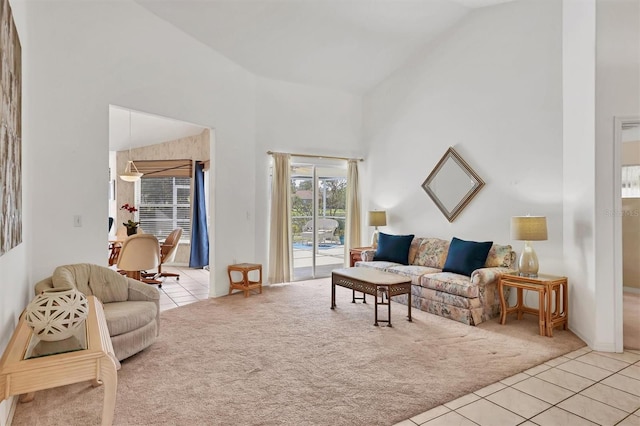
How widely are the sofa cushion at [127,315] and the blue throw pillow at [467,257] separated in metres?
3.49

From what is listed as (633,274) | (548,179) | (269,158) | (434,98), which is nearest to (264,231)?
(269,158)

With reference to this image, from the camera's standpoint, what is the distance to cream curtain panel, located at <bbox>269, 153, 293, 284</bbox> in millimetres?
6320

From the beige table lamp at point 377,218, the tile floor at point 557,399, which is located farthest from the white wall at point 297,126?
the tile floor at point 557,399

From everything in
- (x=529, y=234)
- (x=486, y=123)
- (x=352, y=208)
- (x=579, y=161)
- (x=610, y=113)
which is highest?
(x=486, y=123)

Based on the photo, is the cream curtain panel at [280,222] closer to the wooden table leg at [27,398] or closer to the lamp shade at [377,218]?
the lamp shade at [377,218]

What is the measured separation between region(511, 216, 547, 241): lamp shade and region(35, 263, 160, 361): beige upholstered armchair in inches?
149

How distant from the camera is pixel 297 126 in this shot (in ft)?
21.7

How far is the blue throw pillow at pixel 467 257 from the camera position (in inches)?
188

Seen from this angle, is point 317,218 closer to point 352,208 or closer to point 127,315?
point 352,208

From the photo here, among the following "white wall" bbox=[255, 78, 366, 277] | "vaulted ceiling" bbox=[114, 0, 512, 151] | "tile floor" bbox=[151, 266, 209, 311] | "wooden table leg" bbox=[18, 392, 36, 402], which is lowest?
"wooden table leg" bbox=[18, 392, 36, 402]

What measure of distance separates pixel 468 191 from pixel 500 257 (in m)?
1.08

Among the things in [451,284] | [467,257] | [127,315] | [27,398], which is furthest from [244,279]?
[27,398]

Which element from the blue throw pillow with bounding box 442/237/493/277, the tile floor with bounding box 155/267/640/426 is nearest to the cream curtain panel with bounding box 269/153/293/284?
the blue throw pillow with bounding box 442/237/493/277

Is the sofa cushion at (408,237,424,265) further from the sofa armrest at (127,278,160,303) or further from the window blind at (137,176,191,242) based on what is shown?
the window blind at (137,176,191,242)
